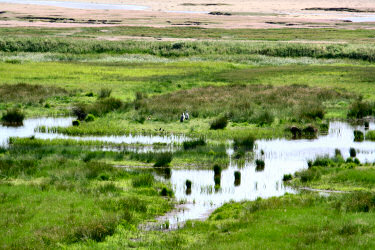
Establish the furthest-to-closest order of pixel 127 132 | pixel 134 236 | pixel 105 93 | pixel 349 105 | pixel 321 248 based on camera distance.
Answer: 1. pixel 105 93
2. pixel 349 105
3. pixel 127 132
4. pixel 134 236
5. pixel 321 248

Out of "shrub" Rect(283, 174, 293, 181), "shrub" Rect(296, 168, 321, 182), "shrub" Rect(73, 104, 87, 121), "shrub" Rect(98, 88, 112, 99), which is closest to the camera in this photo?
"shrub" Rect(296, 168, 321, 182)

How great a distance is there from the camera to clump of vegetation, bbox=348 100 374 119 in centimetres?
3512

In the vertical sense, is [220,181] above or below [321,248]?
below

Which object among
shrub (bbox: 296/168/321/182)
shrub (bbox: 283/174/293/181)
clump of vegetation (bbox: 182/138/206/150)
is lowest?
clump of vegetation (bbox: 182/138/206/150)

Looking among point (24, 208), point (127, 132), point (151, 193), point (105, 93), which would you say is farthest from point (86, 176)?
point (105, 93)

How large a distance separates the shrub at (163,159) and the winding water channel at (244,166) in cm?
75

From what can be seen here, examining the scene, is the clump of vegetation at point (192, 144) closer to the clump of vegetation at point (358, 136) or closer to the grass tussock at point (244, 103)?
the grass tussock at point (244, 103)

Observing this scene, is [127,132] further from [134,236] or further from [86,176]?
[134,236]

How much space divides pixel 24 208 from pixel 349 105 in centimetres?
2652

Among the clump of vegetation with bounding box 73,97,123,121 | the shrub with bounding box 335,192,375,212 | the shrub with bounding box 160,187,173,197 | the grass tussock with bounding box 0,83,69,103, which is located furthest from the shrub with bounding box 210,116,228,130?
the shrub with bounding box 335,192,375,212

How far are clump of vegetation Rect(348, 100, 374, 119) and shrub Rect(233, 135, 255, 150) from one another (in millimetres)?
10104

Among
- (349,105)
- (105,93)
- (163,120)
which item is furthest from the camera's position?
(105,93)

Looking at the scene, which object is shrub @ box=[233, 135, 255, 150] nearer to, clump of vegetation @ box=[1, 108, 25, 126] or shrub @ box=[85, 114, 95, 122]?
shrub @ box=[85, 114, 95, 122]

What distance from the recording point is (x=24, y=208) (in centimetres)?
1588
